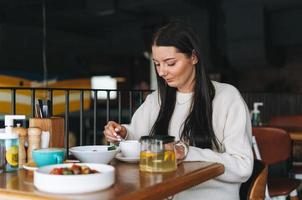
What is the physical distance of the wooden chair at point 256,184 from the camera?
1.63 m

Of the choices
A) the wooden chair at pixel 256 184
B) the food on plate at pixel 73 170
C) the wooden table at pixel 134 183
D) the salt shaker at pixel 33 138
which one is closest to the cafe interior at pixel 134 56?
the wooden chair at pixel 256 184

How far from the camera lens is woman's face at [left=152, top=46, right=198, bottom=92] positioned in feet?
5.47

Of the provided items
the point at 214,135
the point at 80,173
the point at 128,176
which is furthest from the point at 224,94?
the point at 80,173

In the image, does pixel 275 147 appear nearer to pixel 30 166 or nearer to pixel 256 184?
pixel 256 184

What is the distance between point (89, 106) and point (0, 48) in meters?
1.82

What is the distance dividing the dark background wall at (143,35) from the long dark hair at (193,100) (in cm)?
460

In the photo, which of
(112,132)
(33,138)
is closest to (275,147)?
(112,132)

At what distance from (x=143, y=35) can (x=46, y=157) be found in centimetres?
727

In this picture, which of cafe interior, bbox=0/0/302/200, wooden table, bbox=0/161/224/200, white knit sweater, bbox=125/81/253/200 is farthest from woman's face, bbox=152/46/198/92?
cafe interior, bbox=0/0/302/200

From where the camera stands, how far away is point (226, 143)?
158 cm

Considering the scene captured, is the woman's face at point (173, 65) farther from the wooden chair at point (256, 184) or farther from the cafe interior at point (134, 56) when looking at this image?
the cafe interior at point (134, 56)

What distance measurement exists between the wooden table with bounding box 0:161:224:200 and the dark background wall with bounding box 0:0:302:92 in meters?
4.98

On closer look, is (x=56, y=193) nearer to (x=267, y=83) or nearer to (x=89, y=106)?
(x=89, y=106)

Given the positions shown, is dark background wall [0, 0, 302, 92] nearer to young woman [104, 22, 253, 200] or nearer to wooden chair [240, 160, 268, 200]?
young woman [104, 22, 253, 200]
